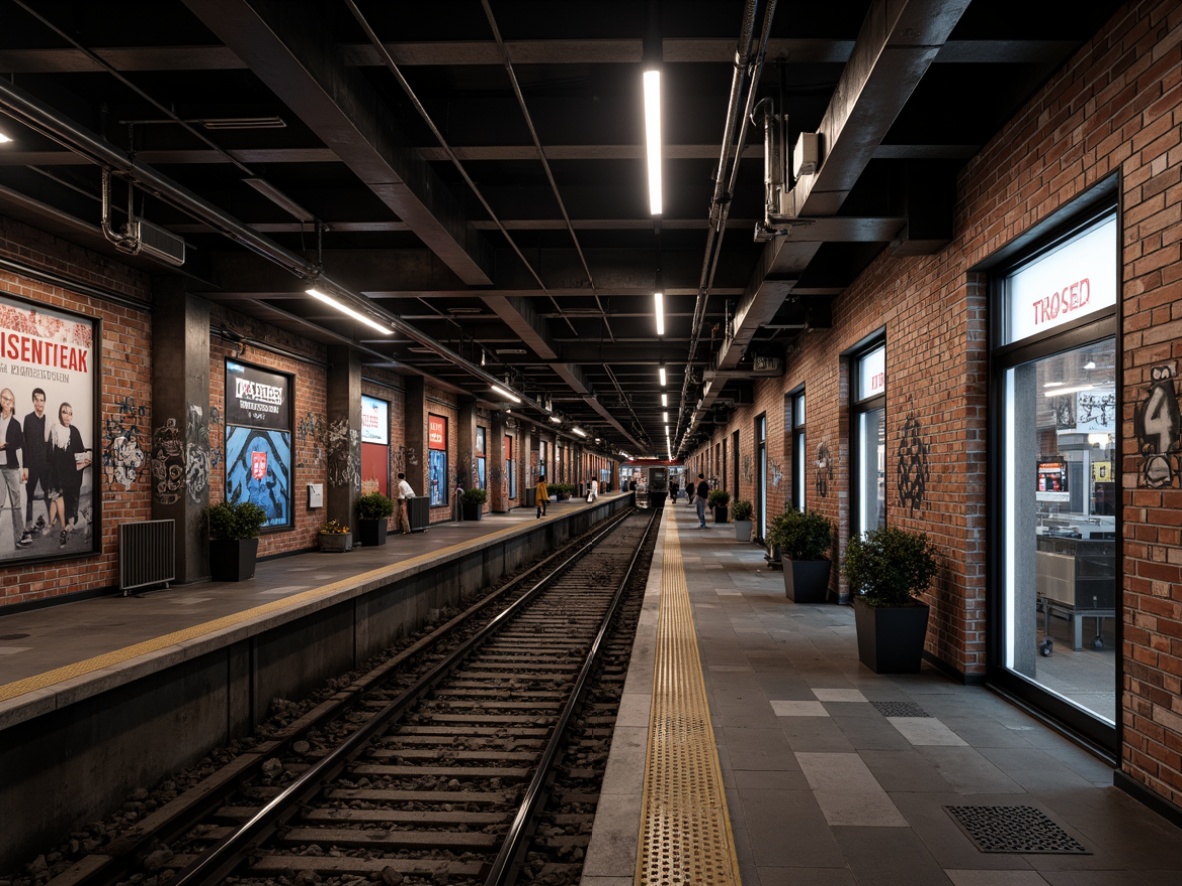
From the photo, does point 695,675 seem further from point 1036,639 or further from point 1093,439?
point 1093,439

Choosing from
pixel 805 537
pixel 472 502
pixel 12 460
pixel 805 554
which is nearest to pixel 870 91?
pixel 805 537

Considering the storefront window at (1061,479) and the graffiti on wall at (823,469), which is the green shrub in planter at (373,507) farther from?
the storefront window at (1061,479)

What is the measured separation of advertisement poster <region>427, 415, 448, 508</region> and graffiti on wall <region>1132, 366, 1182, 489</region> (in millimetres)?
16887

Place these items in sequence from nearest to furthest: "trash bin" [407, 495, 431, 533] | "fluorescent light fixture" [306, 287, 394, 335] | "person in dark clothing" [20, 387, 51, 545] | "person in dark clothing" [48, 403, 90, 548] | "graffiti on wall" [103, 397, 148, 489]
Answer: "person in dark clothing" [20, 387, 51, 545] < "person in dark clothing" [48, 403, 90, 548] < "fluorescent light fixture" [306, 287, 394, 335] < "graffiti on wall" [103, 397, 148, 489] < "trash bin" [407, 495, 431, 533]

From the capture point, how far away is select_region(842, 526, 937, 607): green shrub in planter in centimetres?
573

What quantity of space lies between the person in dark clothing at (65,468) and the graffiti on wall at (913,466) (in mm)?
8272

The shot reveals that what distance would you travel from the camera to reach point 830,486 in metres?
9.97

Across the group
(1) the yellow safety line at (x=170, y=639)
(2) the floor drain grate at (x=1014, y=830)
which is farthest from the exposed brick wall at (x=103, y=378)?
(2) the floor drain grate at (x=1014, y=830)

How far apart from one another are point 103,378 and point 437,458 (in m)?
12.3

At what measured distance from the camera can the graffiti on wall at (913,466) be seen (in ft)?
20.9

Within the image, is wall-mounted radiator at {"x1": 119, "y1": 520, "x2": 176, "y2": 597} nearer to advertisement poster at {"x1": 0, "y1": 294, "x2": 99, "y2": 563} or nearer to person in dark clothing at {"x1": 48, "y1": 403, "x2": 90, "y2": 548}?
advertisement poster at {"x1": 0, "y1": 294, "x2": 99, "y2": 563}

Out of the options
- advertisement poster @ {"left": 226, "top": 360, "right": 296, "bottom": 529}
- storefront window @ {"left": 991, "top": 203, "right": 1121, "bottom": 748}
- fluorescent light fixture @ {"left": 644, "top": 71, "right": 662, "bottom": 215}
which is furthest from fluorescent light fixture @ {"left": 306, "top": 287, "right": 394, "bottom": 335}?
storefront window @ {"left": 991, "top": 203, "right": 1121, "bottom": 748}

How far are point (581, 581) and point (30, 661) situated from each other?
9.51 m

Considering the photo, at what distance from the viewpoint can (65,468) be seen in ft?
24.8
